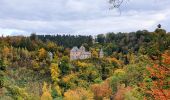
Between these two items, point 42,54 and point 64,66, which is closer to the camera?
point 64,66

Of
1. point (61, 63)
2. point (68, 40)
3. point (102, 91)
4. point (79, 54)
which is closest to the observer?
point (102, 91)

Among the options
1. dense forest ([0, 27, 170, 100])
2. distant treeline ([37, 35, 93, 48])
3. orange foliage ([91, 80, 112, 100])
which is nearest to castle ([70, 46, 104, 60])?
dense forest ([0, 27, 170, 100])

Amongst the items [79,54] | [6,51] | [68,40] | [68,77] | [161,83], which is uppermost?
[161,83]

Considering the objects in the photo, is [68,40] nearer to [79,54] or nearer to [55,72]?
[79,54]

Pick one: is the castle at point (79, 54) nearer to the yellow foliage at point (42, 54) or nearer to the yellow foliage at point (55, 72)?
the yellow foliage at point (42, 54)

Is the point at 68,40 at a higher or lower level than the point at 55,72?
higher

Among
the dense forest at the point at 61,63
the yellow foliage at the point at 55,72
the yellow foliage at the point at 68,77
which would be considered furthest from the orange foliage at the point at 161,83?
the yellow foliage at the point at 55,72

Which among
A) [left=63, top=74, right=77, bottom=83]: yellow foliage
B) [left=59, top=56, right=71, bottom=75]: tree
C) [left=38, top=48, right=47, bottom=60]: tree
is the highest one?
[left=38, top=48, right=47, bottom=60]: tree

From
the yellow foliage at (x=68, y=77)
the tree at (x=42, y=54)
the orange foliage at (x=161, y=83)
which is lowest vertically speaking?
the yellow foliage at (x=68, y=77)

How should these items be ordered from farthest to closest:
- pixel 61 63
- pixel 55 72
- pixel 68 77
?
1. pixel 61 63
2. pixel 55 72
3. pixel 68 77

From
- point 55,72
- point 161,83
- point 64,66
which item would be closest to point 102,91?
point 55,72

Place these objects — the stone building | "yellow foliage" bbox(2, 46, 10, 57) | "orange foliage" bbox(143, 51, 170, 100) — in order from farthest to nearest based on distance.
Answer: the stone building < "yellow foliage" bbox(2, 46, 10, 57) < "orange foliage" bbox(143, 51, 170, 100)

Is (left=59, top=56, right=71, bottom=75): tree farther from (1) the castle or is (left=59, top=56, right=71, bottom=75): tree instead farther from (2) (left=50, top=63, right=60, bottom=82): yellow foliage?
(1) the castle
